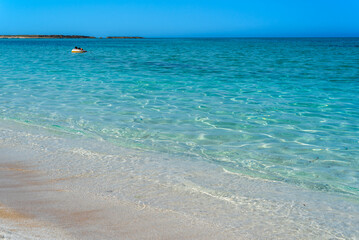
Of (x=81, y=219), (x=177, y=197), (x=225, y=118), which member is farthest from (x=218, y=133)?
(x=81, y=219)

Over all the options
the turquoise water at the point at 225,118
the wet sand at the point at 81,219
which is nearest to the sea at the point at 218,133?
the turquoise water at the point at 225,118

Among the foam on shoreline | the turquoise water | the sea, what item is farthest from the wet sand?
the turquoise water

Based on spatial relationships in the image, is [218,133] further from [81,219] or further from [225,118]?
[81,219]

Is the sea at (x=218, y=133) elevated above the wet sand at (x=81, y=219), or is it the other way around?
the wet sand at (x=81, y=219)

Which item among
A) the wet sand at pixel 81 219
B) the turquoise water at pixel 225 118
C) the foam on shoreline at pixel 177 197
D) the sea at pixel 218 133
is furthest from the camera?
the turquoise water at pixel 225 118

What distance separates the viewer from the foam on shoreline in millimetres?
3377

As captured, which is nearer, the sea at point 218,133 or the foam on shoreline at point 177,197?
the foam on shoreline at point 177,197

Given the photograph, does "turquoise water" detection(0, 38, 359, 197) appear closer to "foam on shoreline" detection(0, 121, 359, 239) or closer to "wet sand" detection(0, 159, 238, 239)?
"foam on shoreline" detection(0, 121, 359, 239)

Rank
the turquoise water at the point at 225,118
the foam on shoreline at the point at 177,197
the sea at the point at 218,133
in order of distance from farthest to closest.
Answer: the turquoise water at the point at 225,118 < the sea at the point at 218,133 < the foam on shoreline at the point at 177,197

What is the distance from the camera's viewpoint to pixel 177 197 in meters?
4.09

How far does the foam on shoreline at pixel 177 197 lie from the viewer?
11.1 ft

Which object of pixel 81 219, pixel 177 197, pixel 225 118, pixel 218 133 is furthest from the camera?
pixel 225 118

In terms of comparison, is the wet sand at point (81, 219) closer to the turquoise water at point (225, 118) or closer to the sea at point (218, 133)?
the sea at point (218, 133)

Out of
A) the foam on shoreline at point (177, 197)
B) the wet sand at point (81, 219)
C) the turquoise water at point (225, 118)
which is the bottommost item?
the turquoise water at point (225, 118)
